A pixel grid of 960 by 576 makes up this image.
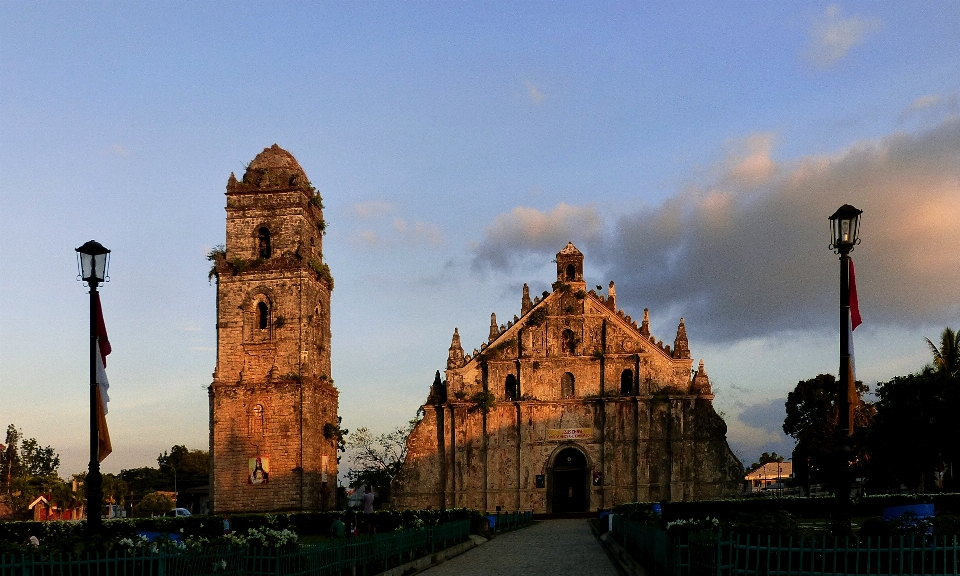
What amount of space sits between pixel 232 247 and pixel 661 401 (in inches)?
958

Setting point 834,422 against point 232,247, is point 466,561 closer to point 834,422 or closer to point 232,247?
point 232,247

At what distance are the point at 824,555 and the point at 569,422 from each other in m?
44.9

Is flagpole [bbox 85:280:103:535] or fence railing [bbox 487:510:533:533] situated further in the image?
fence railing [bbox 487:510:533:533]

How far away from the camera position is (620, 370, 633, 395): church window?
189 feet

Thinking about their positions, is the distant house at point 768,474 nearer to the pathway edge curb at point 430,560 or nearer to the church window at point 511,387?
the church window at point 511,387

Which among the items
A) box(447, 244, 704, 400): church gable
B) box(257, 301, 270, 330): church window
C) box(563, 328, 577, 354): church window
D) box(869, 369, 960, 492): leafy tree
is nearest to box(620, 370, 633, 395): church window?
box(447, 244, 704, 400): church gable

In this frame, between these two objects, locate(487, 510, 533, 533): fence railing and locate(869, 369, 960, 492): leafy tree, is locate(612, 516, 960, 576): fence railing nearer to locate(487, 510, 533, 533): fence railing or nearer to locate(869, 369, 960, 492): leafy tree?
locate(487, 510, 533, 533): fence railing

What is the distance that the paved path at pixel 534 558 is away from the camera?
21.6 metres

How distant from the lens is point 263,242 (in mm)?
54844

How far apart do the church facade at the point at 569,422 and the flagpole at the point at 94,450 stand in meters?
40.3

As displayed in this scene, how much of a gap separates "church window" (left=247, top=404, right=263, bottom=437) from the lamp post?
4094 cm

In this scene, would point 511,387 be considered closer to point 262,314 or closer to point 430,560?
point 262,314

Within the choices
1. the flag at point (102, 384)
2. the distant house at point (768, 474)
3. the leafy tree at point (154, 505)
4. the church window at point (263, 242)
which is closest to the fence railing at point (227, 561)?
the flag at point (102, 384)

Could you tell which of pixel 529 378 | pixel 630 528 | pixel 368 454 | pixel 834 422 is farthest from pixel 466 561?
pixel 834 422
